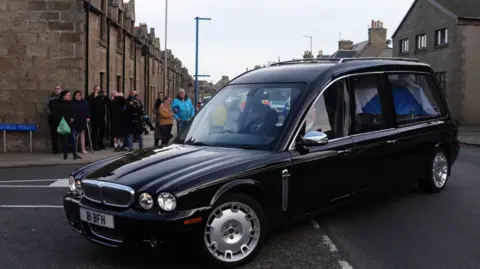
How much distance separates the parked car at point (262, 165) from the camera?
14.1 feet

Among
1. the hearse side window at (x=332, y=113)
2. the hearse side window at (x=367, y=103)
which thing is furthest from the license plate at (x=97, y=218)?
the hearse side window at (x=367, y=103)

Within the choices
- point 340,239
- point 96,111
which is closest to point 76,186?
point 340,239

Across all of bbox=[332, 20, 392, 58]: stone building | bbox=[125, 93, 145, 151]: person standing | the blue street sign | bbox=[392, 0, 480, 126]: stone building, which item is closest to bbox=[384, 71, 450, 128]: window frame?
bbox=[125, 93, 145, 151]: person standing

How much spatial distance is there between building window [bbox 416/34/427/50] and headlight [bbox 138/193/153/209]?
3213 centimetres

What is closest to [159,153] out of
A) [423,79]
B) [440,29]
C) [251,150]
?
[251,150]

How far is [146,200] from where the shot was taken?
424 centimetres

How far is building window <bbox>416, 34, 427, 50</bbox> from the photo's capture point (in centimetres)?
3325

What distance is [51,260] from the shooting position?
4848mm

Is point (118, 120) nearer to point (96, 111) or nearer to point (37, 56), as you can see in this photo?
point (96, 111)

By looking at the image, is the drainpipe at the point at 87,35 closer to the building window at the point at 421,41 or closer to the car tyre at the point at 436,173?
the car tyre at the point at 436,173

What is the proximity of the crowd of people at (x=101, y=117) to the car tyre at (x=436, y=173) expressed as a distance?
25.6 feet

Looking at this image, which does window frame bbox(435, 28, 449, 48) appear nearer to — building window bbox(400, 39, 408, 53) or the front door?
building window bbox(400, 39, 408, 53)

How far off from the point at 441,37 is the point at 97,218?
30.8m

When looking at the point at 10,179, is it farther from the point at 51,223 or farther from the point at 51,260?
the point at 51,260
